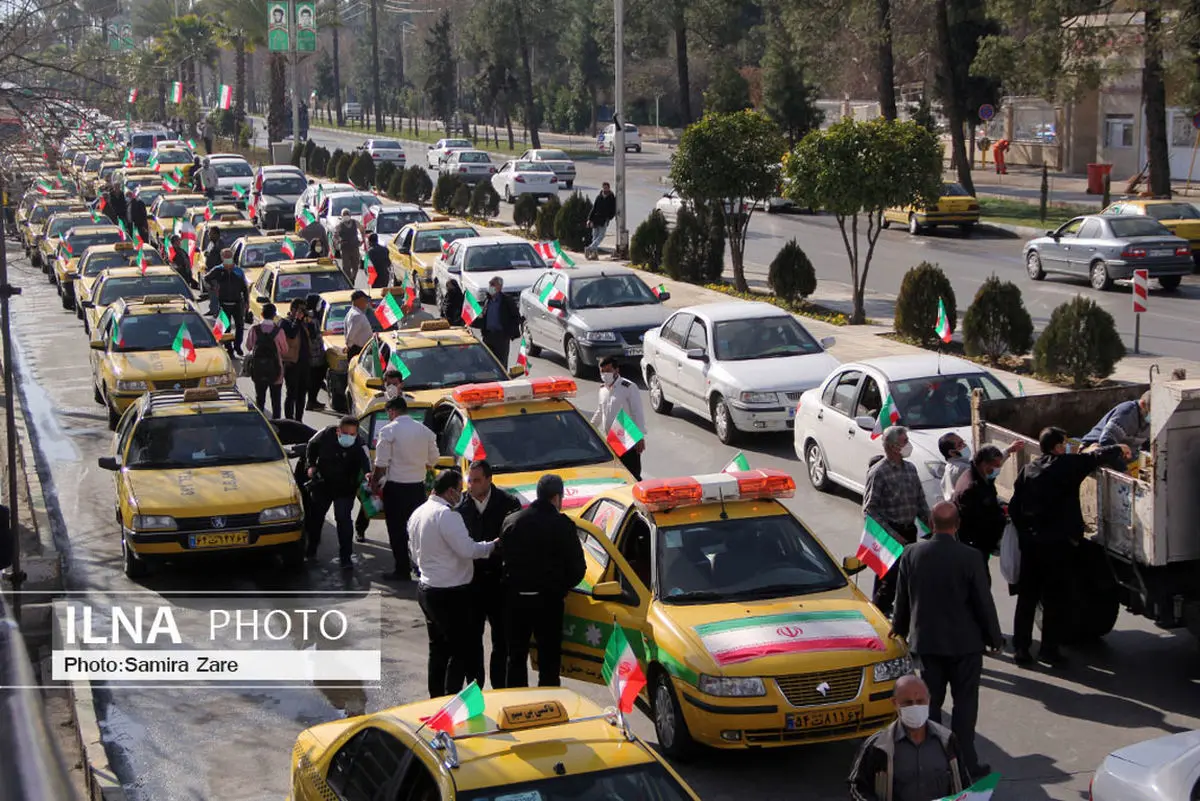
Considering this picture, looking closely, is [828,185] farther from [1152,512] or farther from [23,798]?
[23,798]

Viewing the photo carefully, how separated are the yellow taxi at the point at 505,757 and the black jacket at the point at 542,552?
2.72m

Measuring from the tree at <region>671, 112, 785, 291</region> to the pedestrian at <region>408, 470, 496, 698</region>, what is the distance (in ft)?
65.4

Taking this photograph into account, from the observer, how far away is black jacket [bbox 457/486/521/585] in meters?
10.2

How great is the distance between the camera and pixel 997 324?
2236cm

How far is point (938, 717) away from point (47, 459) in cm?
1319

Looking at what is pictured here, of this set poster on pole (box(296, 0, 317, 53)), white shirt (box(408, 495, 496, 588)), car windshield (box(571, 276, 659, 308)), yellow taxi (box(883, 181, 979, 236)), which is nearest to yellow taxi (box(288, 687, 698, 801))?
white shirt (box(408, 495, 496, 588))

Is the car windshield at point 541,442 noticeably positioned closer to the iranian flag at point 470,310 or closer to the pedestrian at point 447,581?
the pedestrian at point 447,581

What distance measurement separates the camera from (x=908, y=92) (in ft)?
243

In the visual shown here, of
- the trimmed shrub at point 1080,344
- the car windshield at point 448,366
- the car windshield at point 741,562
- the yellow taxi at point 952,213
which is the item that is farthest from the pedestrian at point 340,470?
the yellow taxi at point 952,213

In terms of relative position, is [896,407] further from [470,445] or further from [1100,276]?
[1100,276]

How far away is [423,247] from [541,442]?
61.2ft

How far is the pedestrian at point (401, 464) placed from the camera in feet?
43.6

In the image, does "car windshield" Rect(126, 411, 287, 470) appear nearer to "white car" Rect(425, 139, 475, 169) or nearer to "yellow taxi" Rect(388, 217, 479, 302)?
"yellow taxi" Rect(388, 217, 479, 302)

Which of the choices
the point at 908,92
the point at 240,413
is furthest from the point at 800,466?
the point at 908,92
